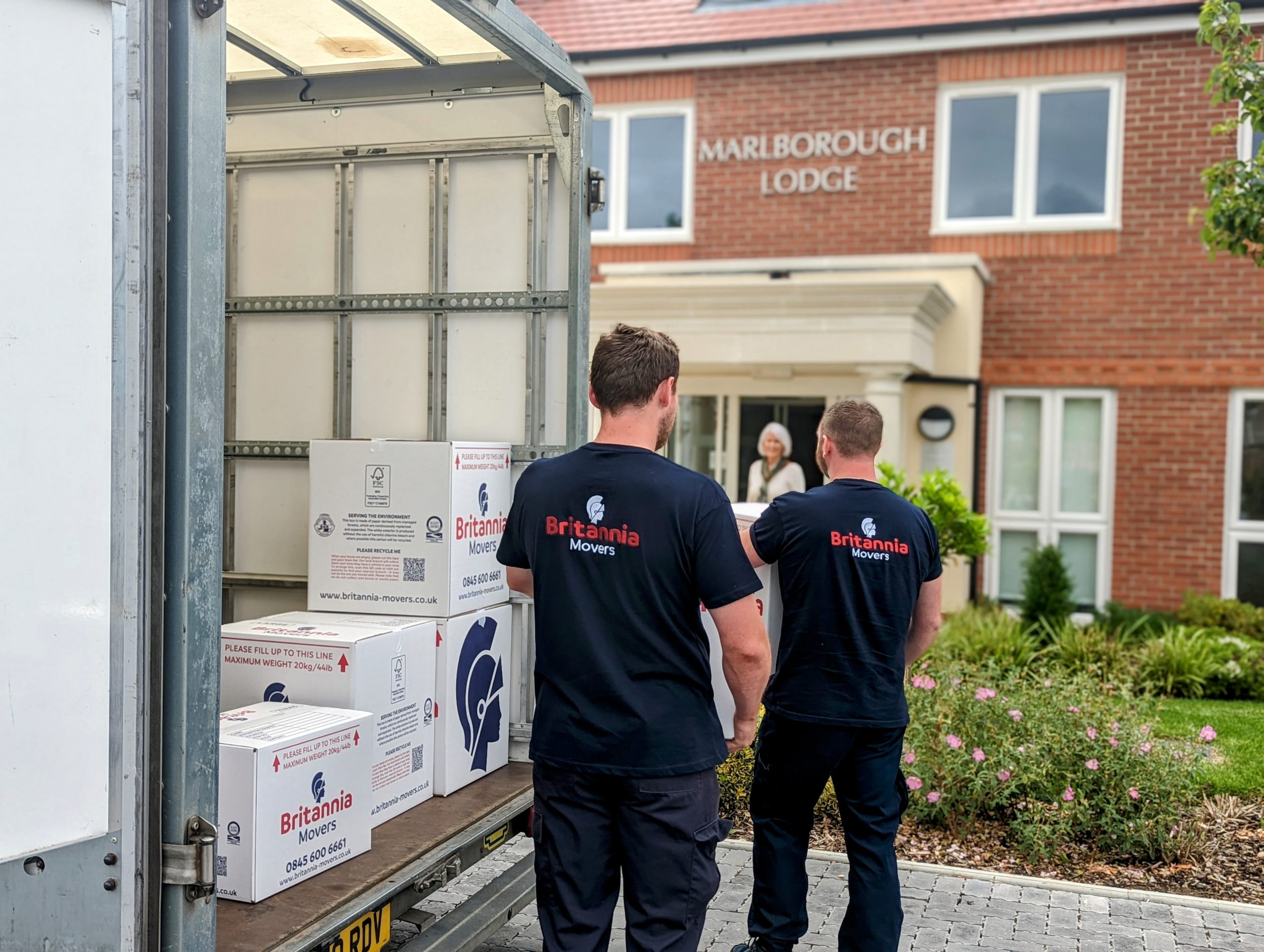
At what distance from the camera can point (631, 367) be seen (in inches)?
124

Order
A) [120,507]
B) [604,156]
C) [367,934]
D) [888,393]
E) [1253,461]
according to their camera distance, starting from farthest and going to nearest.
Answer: [604,156] → [1253,461] → [888,393] → [367,934] → [120,507]

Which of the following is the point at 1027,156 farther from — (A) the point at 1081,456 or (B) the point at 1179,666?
(B) the point at 1179,666

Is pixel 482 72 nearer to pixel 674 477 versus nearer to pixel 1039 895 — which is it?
pixel 674 477

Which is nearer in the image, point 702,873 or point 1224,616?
point 702,873

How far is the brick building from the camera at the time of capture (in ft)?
40.3

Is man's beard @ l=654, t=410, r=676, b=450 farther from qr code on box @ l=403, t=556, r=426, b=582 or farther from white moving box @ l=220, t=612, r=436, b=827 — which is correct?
qr code on box @ l=403, t=556, r=426, b=582

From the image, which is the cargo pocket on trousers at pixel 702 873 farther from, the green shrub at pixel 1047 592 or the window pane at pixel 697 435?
the window pane at pixel 697 435

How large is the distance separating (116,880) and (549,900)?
3.95 ft

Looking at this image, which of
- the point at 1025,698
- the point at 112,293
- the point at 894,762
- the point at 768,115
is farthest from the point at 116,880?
the point at 768,115

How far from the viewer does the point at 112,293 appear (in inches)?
88.9

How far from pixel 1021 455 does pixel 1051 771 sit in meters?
7.64

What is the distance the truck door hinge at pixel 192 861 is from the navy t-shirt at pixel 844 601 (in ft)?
7.20

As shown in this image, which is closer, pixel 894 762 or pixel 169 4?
pixel 169 4

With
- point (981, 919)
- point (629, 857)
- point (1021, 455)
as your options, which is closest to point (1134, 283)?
point (1021, 455)
